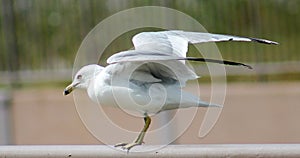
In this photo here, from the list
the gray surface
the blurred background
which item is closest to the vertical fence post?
the blurred background

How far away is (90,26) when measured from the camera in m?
7.58

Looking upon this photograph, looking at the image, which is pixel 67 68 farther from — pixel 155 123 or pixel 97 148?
pixel 97 148

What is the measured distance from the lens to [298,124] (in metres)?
6.63

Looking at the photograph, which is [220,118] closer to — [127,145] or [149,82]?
[149,82]

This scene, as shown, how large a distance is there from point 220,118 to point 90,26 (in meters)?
1.52

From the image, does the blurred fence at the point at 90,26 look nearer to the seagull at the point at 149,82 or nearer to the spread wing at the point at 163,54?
the spread wing at the point at 163,54

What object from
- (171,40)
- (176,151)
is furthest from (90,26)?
(176,151)

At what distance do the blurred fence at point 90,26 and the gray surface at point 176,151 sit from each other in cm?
412

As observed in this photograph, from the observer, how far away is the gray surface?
286 centimetres

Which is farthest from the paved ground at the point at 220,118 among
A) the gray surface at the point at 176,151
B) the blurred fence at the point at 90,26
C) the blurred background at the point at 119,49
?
the gray surface at the point at 176,151

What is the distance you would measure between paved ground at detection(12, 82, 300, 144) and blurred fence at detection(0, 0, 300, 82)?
0.34 m

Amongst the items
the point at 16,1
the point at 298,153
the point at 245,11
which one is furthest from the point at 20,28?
the point at 298,153

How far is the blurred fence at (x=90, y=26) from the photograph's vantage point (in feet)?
23.7

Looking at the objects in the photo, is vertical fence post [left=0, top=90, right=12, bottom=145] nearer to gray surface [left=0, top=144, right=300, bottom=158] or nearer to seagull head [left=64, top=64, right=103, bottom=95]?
seagull head [left=64, top=64, right=103, bottom=95]
